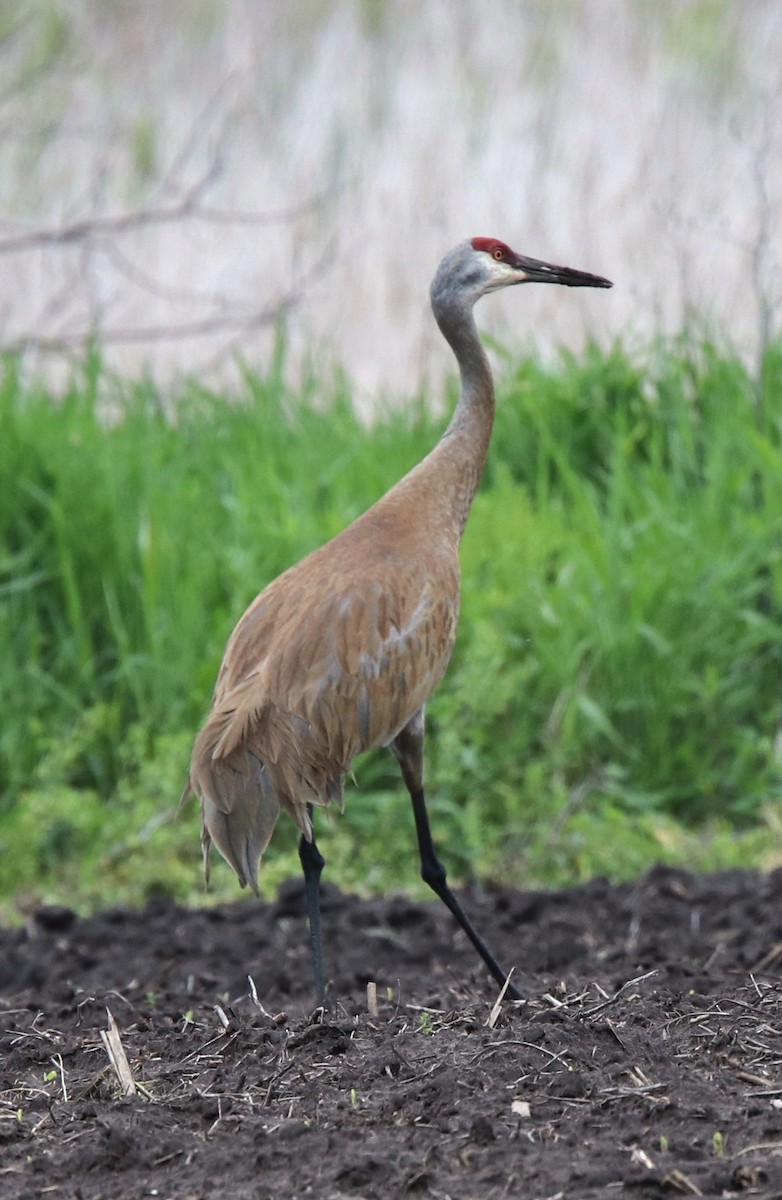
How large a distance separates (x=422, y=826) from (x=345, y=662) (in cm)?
61

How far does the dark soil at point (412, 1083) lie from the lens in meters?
2.51

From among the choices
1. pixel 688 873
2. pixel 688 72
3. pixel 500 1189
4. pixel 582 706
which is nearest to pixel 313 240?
pixel 688 72

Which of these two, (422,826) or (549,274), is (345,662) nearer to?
(422,826)

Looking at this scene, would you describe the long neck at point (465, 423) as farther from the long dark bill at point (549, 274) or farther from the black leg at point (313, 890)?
the black leg at point (313, 890)

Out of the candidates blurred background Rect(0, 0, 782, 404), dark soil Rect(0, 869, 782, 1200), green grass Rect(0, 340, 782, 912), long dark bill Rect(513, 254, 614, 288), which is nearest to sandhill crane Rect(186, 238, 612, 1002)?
long dark bill Rect(513, 254, 614, 288)

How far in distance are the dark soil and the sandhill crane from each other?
0.42m

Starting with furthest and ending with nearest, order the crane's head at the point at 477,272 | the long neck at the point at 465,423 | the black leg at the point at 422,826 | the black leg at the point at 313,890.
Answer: the crane's head at the point at 477,272 < the long neck at the point at 465,423 < the black leg at the point at 422,826 < the black leg at the point at 313,890

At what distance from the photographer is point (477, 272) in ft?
14.6

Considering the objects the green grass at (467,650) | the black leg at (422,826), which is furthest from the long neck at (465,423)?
the green grass at (467,650)

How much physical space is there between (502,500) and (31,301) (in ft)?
14.6

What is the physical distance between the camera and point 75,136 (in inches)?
415

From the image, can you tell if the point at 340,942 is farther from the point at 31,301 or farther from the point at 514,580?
the point at 31,301

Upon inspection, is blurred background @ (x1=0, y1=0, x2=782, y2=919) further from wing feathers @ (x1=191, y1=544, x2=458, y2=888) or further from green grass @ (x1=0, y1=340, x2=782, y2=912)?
wing feathers @ (x1=191, y1=544, x2=458, y2=888)

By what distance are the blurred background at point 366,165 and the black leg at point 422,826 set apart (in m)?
3.65
